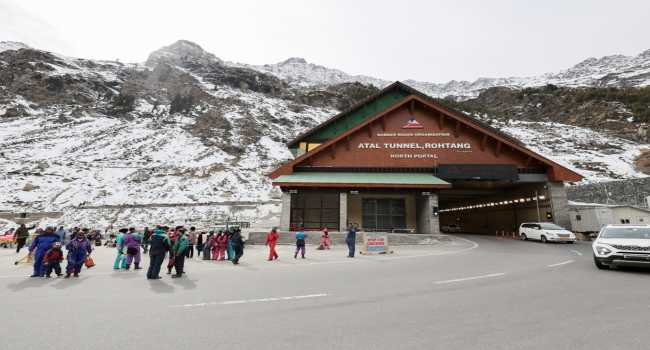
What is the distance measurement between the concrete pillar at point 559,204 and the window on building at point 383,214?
1083cm

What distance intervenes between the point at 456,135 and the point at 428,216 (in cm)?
770

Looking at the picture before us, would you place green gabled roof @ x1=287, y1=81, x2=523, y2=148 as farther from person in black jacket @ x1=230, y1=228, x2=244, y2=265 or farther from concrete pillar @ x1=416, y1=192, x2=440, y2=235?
person in black jacket @ x1=230, y1=228, x2=244, y2=265

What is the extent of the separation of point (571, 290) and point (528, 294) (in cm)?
122

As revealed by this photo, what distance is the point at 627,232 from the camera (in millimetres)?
9727

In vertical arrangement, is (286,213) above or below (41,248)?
above

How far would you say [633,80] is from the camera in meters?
119

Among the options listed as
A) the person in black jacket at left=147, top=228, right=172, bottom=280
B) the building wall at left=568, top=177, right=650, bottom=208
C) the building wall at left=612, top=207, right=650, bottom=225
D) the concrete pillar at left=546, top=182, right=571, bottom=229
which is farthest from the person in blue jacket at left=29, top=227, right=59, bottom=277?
the building wall at left=568, top=177, right=650, bottom=208

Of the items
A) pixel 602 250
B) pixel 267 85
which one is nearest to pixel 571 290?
pixel 602 250

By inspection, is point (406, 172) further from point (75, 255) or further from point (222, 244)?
point (75, 255)

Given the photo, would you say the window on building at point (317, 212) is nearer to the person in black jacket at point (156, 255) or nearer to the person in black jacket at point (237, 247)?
the person in black jacket at point (237, 247)

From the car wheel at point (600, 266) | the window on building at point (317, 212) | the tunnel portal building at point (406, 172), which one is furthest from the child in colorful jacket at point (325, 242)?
the car wheel at point (600, 266)

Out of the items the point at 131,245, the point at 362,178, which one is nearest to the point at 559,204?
the point at 362,178

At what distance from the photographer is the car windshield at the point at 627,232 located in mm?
9375

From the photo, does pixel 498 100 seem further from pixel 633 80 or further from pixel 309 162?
pixel 309 162
